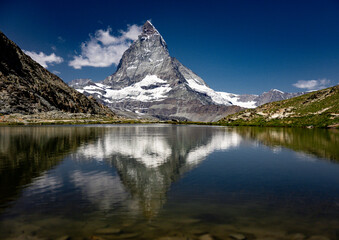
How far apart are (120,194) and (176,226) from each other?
7.02 meters

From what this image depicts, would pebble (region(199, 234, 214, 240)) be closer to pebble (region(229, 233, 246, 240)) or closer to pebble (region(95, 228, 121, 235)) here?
pebble (region(229, 233, 246, 240))

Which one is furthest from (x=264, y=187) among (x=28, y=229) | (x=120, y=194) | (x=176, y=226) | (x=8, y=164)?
(x=8, y=164)

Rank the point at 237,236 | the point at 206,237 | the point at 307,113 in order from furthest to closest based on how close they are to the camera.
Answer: the point at 307,113 < the point at 237,236 < the point at 206,237

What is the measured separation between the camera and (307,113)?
163 metres

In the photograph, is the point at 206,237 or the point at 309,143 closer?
the point at 206,237

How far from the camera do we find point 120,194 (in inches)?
726

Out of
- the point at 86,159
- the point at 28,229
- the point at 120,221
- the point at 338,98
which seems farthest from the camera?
the point at 338,98

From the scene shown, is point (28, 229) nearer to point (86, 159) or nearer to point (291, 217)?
point (291, 217)

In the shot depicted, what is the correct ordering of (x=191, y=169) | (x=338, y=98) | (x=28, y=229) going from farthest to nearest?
(x=338, y=98) → (x=191, y=169) → (x=28, y=229)

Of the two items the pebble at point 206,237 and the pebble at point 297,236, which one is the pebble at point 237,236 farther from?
the pebble at point 297,236

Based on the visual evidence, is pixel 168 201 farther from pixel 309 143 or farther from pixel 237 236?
pixel 309 143

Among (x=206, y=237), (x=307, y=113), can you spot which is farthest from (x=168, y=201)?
(x=307, y=113)

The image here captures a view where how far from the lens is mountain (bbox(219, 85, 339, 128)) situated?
466 ft

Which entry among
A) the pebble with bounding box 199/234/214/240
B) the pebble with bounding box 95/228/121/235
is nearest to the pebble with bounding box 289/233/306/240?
the pebble with bounding box 199/234/214/240
